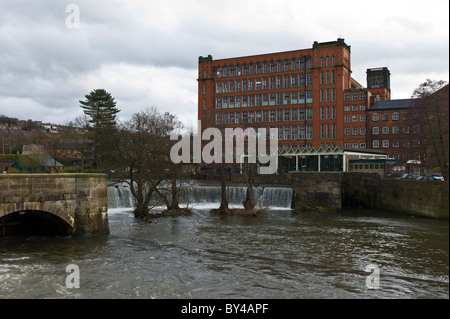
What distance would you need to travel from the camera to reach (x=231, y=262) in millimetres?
16266

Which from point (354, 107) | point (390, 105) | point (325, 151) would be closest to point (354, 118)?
point (354, 107)

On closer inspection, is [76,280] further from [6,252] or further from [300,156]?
[300,156]

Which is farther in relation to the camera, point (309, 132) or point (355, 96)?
point (309, 132)

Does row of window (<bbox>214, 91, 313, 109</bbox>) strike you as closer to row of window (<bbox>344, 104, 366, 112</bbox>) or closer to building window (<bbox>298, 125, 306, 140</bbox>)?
building window (<bbox>298, 125, 306, 140</bbox>)

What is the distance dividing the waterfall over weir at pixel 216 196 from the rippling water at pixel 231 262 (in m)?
11.5

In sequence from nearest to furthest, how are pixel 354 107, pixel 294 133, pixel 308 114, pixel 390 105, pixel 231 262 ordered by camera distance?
pixel 231 262, pixel 354 107, pixel 390 105, pixel 308 114, pixel 294 133

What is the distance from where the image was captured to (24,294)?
39.0 ft

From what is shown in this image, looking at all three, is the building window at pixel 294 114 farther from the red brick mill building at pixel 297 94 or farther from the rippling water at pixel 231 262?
the rippling water at pixel 231 262

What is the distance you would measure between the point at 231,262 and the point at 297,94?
65.8 meters

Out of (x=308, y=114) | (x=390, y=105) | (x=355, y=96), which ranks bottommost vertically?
(x=308, y=114)

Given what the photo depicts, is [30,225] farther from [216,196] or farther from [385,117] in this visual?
[385,117]

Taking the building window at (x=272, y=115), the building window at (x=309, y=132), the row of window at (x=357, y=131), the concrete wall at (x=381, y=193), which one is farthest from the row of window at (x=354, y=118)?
the concrete wall at (x=381, y=193)

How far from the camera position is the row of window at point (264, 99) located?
77.4 m

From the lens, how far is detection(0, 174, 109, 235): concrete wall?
54.6 feet
